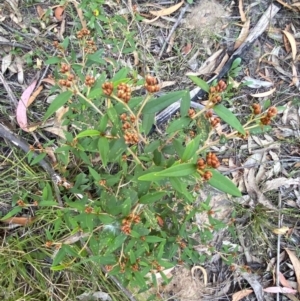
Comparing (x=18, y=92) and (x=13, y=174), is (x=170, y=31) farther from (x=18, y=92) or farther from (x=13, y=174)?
(x=13, y=174)

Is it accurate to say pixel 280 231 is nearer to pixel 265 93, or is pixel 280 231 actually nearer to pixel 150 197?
pixel 265 93

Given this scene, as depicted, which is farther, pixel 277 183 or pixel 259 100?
pixel 259 100

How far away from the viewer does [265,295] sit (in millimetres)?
2742

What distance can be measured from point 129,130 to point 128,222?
328mm

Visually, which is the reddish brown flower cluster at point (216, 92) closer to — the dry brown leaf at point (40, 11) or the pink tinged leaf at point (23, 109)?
the pink tinged leaf at point (23, 109)

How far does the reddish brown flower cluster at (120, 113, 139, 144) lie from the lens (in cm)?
145

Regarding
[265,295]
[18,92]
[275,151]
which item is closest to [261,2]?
[275,151]

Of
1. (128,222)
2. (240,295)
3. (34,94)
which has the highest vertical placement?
(128,222)

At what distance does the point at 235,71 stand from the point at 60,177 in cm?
134

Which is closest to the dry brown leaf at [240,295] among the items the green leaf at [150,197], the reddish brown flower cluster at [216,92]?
the green leaf at [150,197]

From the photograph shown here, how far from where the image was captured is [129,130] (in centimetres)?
153

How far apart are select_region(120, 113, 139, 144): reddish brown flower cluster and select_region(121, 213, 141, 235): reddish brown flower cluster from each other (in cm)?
30

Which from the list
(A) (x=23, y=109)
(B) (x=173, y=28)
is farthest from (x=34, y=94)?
(B) (x=173, y=28)

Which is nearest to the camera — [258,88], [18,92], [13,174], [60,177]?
[60,177]
